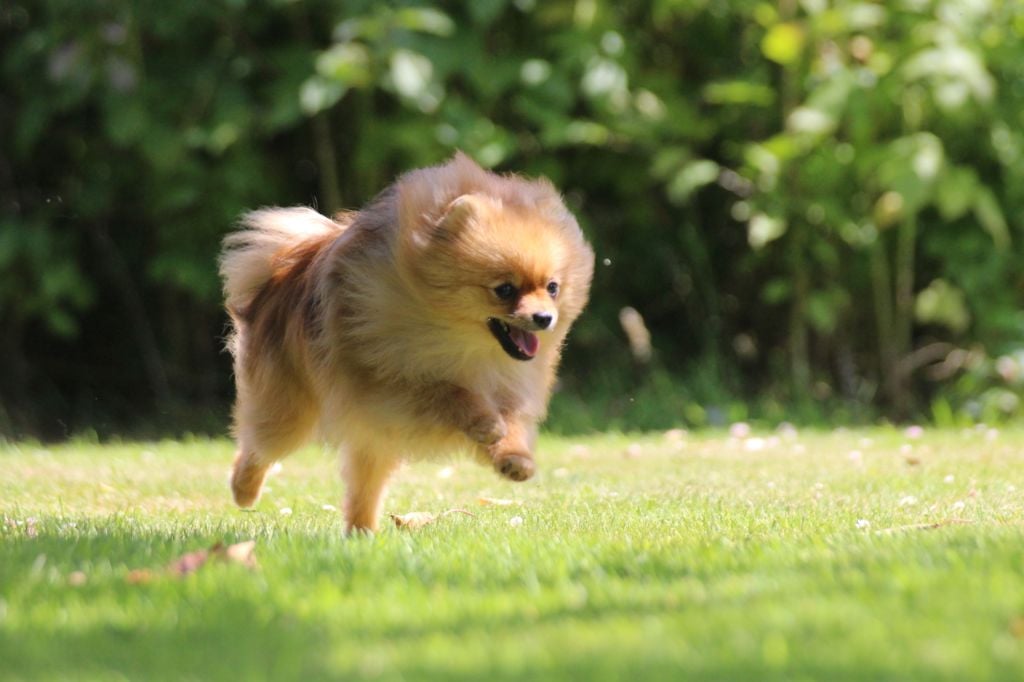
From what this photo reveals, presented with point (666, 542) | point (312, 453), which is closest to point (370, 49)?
point (312, 453)

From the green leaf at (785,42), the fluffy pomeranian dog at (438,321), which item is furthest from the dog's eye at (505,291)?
the green leaf at (785,42)

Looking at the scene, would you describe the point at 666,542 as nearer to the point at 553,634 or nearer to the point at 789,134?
the point at 553,634

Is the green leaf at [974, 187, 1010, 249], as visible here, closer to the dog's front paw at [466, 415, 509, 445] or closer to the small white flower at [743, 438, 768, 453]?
the small white flower at [743, 438, 768, 453]

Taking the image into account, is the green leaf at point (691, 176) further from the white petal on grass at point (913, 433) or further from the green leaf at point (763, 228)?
the white petal on grass at point (913, 433)

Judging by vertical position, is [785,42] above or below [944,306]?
above

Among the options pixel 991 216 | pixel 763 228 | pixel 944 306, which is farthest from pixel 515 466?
pixel 944 306

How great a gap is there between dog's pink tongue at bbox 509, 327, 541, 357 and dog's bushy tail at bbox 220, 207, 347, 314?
108cm

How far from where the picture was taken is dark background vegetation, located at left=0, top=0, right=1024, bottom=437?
344 inches

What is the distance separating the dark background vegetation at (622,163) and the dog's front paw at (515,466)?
4147 millimetres

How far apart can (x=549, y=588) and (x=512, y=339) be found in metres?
1.55

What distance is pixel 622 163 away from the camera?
9836 mm

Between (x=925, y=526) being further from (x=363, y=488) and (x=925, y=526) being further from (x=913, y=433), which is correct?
(x=913, y=433)

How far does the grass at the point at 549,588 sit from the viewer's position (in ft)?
9.20

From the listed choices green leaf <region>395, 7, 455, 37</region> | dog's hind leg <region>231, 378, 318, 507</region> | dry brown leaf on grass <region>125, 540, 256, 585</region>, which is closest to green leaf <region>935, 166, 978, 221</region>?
green leaf <region>395, 7, 455, 37</region>
